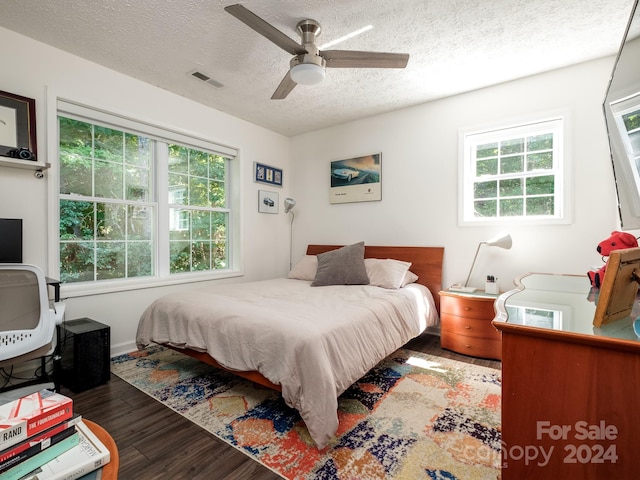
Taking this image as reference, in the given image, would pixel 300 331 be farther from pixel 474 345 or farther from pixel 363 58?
pixel 474 345

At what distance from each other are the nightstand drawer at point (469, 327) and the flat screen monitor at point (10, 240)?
11.7ft

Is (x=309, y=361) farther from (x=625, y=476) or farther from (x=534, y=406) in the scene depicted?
(x=625, y=476)

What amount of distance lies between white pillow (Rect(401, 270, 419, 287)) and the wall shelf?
3.27 m

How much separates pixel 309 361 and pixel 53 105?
288cm

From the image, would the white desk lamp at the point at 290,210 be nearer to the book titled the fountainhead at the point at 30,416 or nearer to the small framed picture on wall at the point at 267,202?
Answer: the small framed picture on wall at the point at 267,202

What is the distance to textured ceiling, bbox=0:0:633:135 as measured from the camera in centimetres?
204

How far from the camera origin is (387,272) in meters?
3.22

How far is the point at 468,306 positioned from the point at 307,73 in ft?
7.94

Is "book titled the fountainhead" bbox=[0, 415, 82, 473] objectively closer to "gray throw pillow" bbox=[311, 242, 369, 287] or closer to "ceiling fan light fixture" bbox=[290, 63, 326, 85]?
"ceiling fan light fixture" bbox=[290, 63, 326, 85]

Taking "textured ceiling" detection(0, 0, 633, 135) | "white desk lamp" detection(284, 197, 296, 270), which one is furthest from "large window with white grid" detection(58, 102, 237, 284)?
"white desk lamp" detection(284, 197, 296, 270)

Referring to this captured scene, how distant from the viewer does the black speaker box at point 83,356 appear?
2170 millimetres

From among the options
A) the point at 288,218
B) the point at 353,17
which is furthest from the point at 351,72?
the point at 288,218

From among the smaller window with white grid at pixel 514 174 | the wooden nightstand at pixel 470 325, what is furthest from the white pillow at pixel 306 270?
the smaller window with white grid at pixel 514 174

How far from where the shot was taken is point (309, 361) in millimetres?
1603
